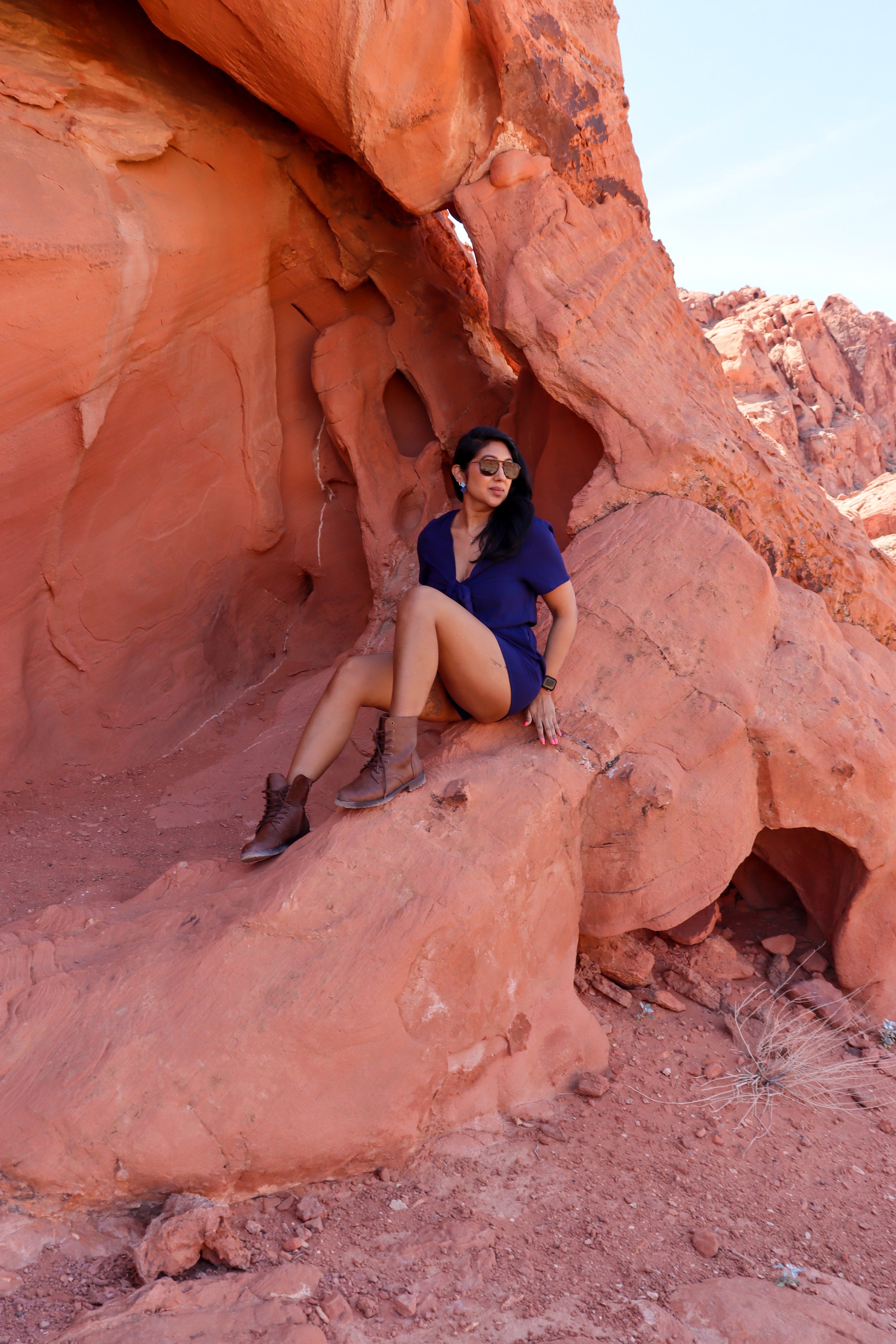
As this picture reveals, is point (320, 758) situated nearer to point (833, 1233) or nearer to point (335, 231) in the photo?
point (833, 1233)

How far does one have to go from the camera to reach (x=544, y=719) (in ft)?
10.2

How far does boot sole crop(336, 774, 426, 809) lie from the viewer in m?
2.78

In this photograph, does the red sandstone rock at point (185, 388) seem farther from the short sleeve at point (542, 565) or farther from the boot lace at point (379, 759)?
the boot lace at point (379, 759)

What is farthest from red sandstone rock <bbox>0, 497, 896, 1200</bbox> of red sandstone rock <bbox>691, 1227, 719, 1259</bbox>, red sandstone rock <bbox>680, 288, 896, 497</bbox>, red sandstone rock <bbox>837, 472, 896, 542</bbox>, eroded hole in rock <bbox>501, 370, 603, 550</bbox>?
red sandstone rock <bbox>680, 288, 896, 497</bbox>

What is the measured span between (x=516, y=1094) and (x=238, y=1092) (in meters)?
0.89

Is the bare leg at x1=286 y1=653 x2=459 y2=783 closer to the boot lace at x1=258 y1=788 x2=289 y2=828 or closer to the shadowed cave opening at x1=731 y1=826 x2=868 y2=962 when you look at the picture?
the boot lace at x1=258 y1=788 x2=289 y2=828

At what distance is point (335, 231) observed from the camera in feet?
15.6

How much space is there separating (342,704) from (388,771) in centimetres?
39

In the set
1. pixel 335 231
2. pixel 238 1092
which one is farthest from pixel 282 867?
pixel 335 231

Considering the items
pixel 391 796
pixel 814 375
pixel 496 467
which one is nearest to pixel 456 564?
pixel 496 467

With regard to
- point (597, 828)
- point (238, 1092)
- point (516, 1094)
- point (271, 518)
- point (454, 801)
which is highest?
point (271, 518)

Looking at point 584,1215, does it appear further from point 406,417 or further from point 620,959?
point 406,417

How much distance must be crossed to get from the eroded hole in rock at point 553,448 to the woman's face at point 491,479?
3.59ft

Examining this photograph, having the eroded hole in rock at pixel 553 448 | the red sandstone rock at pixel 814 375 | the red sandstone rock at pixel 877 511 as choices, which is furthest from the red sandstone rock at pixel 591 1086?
the red sandstone rock at pixel 814 375
